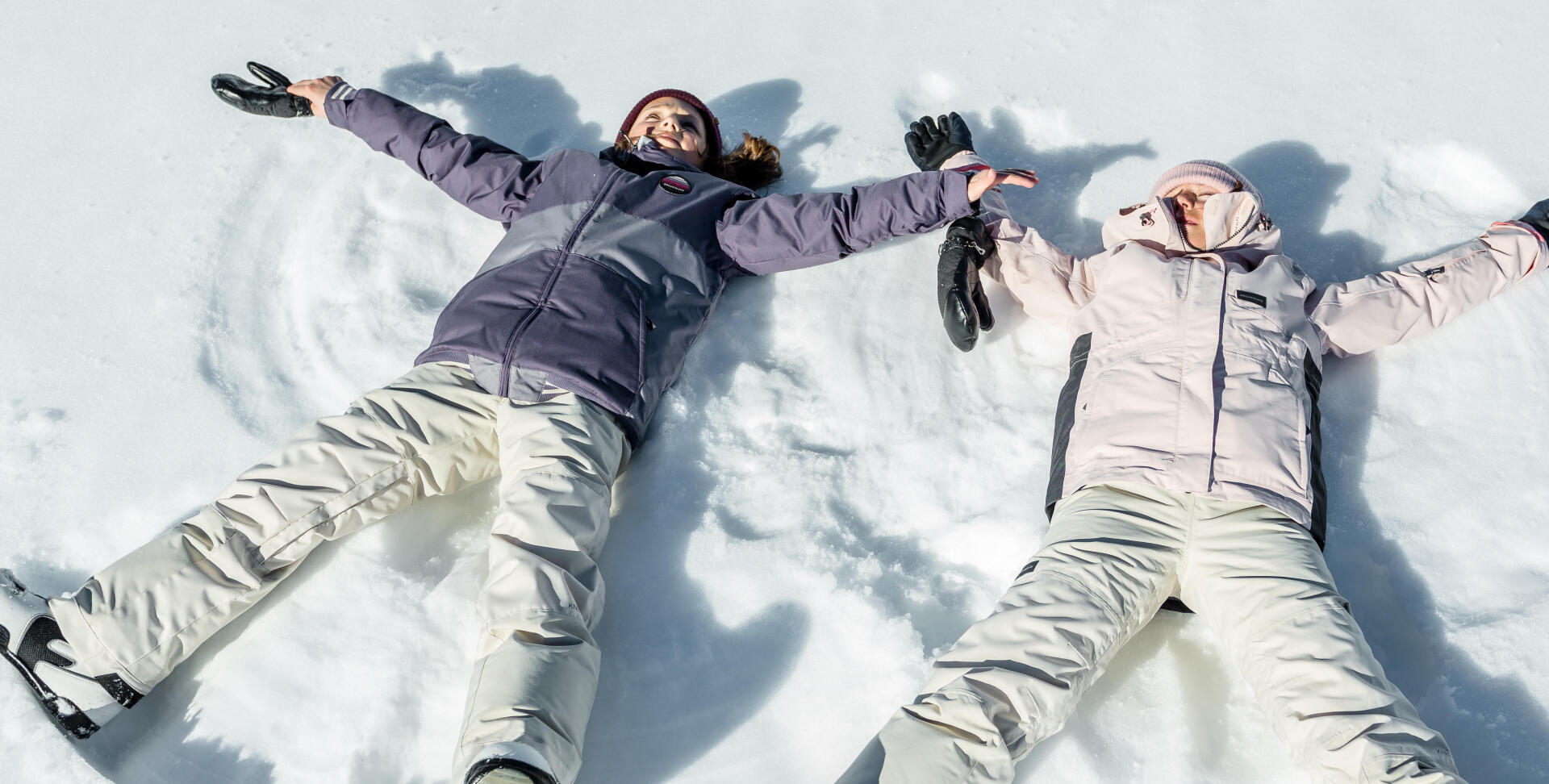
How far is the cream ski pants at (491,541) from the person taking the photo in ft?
6.63

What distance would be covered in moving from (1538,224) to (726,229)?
2.34 metres

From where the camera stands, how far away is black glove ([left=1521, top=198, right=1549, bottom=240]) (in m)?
2.95

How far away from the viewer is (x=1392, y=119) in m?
3.51

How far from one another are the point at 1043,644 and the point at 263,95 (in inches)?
119

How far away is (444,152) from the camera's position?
3.06 meters

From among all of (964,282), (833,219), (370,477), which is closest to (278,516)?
(370,477)

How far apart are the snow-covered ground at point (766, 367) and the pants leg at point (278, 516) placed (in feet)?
0.39

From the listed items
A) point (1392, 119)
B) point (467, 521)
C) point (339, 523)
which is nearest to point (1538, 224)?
point (1392, 119)

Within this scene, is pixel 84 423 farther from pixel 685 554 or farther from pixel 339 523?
pixel 685 554

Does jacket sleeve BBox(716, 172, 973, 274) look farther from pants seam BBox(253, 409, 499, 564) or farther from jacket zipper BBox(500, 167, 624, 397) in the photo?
pants seam BBox(253, 409, 499, 564)

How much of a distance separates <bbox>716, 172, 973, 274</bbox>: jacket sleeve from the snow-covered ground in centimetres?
15

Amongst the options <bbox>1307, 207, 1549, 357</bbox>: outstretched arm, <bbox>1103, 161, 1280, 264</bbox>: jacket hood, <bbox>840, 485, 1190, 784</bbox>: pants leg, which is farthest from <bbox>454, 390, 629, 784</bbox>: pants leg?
<bbox>1307, 207, 1549, 357</bbox>: outstretched arm

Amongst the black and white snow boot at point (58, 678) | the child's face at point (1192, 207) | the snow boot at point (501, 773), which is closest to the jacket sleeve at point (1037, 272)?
the child's face at point (1192, 207)

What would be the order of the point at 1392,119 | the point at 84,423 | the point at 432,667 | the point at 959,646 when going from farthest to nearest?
the point at 1392,119 → the point at 84,423 → the point at 432,667 → the point at 959,646
